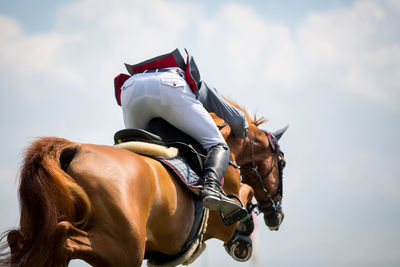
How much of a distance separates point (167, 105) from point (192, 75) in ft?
2.07

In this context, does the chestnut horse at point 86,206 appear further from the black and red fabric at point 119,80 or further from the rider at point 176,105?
the black and red fabric at point 119,80

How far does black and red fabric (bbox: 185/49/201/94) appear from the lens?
206 inches

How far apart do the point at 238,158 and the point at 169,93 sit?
239 centimetres

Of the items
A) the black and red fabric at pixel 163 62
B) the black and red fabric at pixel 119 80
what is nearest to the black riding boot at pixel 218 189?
the black and red fabric at pixel 163 62

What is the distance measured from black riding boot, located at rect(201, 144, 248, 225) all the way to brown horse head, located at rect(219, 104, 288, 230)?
71.3 inches

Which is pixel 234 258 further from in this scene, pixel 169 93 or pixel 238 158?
pixel 169 93

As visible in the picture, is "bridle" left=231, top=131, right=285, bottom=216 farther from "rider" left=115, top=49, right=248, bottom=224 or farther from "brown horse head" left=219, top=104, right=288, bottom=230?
"rider" left=115, top=49, right=248, bottom=224

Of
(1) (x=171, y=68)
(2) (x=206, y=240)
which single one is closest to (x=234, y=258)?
(2) (x=206, y=240)

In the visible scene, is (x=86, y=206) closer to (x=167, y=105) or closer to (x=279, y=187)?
(x=167, y=105)

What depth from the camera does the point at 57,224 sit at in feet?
10.1

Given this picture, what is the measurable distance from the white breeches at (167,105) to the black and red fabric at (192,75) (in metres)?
0.08

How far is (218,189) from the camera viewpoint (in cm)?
466

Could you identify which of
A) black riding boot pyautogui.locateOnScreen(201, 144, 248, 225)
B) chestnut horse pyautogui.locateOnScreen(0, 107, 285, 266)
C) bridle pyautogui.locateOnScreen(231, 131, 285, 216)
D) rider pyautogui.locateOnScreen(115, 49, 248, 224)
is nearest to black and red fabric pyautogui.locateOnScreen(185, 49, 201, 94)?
rider pyautogui.locateOnScreen(115, 49, 248, 224)

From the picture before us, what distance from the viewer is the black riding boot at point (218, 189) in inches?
175
